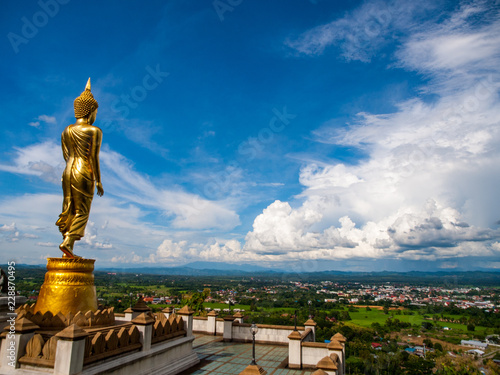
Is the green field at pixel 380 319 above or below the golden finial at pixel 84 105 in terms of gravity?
below

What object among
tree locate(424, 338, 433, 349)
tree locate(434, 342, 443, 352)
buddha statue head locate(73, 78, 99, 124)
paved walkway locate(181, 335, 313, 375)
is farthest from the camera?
tree locate(424, 338, 433, 349)

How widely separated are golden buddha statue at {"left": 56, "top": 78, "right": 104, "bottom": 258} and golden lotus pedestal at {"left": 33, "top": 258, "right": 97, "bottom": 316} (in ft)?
3.33

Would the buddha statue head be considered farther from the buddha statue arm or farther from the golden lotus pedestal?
the golden lotus pedestal

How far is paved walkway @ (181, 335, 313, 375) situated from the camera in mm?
10945

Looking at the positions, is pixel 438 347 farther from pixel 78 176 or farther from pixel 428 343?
pixel 78 176

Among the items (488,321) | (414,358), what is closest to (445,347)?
(414,358)

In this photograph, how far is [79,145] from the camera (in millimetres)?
11984

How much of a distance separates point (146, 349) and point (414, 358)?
45.8 m

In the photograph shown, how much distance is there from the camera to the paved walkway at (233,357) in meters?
10.9

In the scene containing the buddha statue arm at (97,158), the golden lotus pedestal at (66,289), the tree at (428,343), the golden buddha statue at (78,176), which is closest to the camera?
the golden lotus pedestal at (66,289)

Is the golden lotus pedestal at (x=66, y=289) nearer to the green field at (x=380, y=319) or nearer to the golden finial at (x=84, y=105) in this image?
the golden finial at (x=84, y=105)

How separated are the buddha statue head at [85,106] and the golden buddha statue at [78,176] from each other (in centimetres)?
38

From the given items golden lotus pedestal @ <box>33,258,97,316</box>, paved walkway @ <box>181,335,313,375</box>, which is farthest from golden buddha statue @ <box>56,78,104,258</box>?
paved walkway @ <box>181,335,313,375</box>

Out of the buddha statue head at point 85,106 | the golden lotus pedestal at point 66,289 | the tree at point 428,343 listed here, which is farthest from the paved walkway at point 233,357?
the tree at point 428,343
